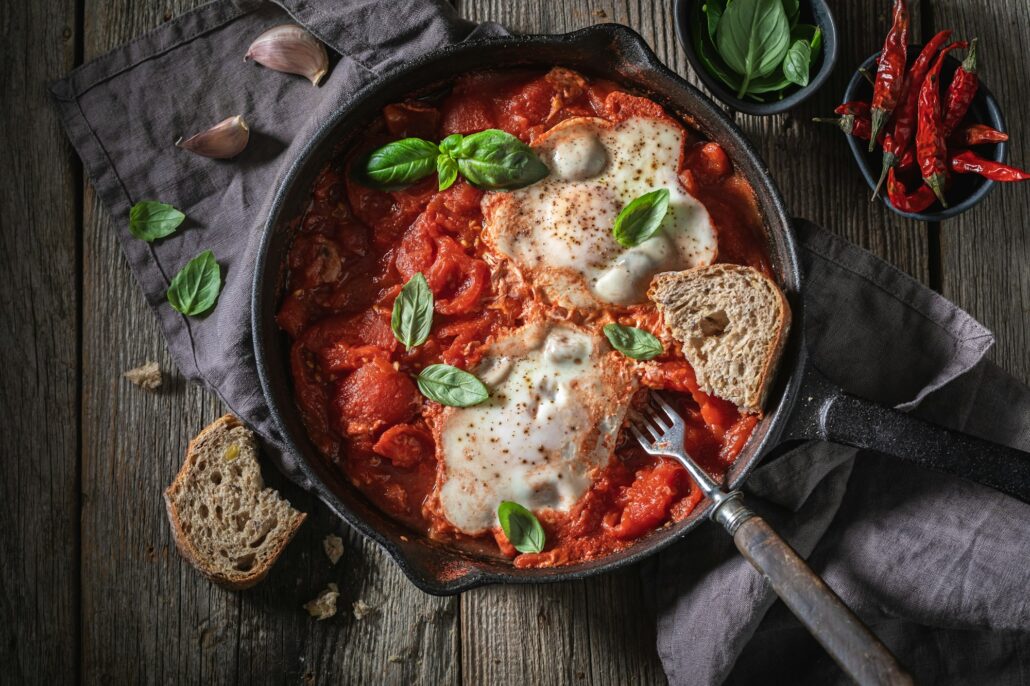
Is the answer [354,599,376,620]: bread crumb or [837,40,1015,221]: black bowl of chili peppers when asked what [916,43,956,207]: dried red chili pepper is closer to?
[837,40,1015,221]: black bowl of chili peppers

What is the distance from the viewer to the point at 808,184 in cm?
351

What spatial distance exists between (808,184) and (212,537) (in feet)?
9.16

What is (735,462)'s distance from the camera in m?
3.08

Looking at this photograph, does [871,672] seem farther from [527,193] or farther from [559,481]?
[527,193]

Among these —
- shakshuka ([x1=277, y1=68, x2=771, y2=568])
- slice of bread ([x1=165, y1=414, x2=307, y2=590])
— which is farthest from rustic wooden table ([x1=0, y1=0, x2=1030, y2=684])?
shakshuka ([x1=277, y1=68, x2=771, y2=568])

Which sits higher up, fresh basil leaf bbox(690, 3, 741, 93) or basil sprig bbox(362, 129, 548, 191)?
fresh basil leaf bbox(690, 3, 741, 93)

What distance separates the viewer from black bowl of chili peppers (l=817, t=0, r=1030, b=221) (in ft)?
10.6

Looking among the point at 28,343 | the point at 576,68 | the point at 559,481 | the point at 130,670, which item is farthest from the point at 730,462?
the point at 28,343

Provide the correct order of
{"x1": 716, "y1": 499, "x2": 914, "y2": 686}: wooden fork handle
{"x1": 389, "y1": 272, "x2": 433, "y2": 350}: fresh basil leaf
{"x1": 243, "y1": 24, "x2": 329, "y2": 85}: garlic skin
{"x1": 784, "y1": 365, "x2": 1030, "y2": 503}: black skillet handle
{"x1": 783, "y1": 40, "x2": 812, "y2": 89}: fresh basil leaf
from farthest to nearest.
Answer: {"x1": 243, "y1": 24, "x2": 329, "y2": 85}: garlic skin → {"x1": 783, "y1": 40, "x2": 812, "y2": 89}: fresh basil leaf → {"x1": 389, "y1": 272, "x2": 433, "y2": 350}: fresh basil leaf → {"x1": 784, "y1": 365, "x2": 1030, "y2": 503}: black skillet handle → {"x1": 716, "y1": 499, "x2": 914, "y2": 686}: wooden fork handle

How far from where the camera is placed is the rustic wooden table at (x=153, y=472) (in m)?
3.50

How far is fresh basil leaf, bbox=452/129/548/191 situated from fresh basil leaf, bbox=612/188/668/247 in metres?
0.39

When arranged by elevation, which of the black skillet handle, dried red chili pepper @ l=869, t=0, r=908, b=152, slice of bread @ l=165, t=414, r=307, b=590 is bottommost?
slice of bread @ l=165, t=414, r=307, b=590

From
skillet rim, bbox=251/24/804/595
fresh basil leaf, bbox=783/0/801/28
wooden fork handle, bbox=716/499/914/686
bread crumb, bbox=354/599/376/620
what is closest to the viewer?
wooden fork handle, bbox=716/499/914/686

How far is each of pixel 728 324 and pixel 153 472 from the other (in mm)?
2387
